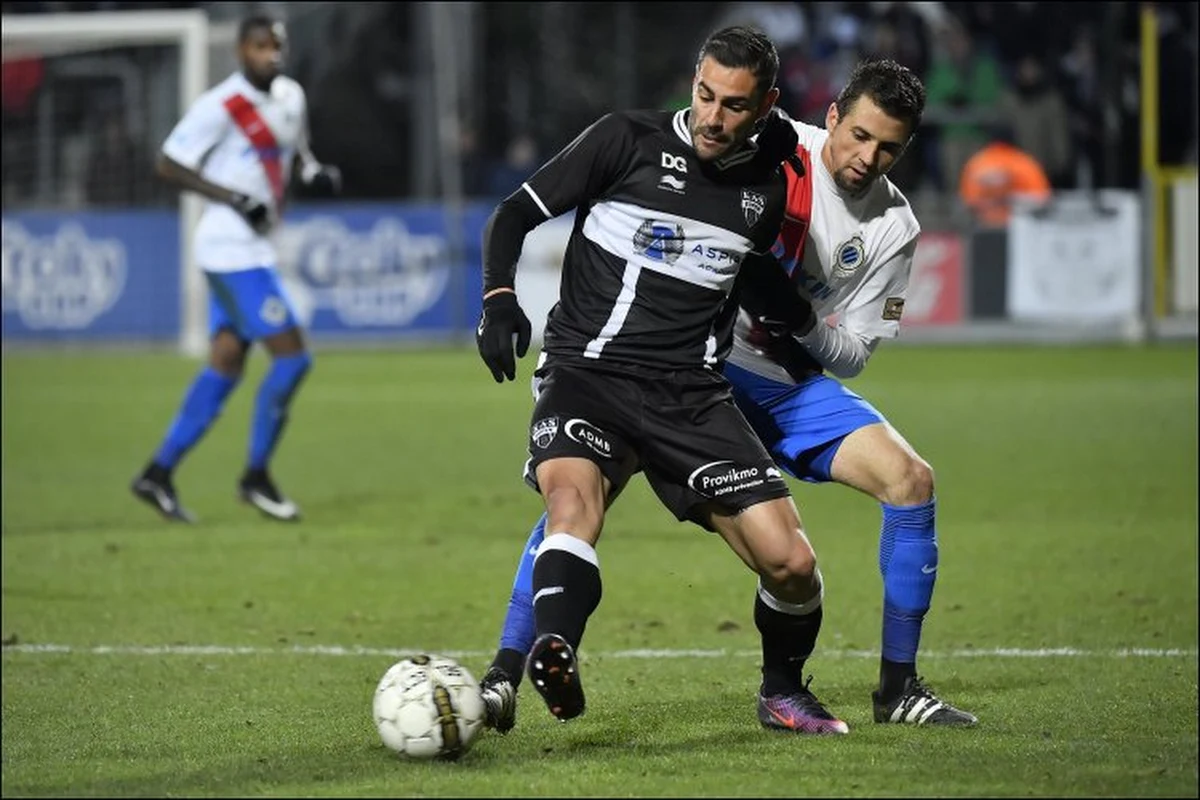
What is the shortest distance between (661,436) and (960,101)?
16.9 meters

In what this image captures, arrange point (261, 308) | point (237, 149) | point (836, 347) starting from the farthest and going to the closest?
point (237, 149), point (261, 308), point (836, 347)

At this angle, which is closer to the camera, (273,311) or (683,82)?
(273,311)

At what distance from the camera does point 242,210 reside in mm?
10836

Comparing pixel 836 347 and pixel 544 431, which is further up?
pixel 836 347

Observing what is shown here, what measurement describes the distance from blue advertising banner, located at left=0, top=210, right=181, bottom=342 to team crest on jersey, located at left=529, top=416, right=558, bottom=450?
15.8m

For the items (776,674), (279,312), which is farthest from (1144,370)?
(776,674)

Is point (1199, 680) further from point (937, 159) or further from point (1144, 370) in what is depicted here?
point (937, 159)

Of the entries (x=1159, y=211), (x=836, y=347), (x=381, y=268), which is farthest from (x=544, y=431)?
(x=381, y=268)

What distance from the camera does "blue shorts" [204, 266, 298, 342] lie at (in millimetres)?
10805

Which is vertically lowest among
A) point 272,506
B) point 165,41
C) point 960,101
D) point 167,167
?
point 272,506

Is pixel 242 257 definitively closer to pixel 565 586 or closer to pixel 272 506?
pixel 272 506

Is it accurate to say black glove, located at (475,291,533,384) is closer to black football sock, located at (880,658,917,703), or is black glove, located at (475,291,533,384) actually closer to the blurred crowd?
black football sock, located at (880,658,917,703)

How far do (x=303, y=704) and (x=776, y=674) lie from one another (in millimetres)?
1389

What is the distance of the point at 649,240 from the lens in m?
5.66
